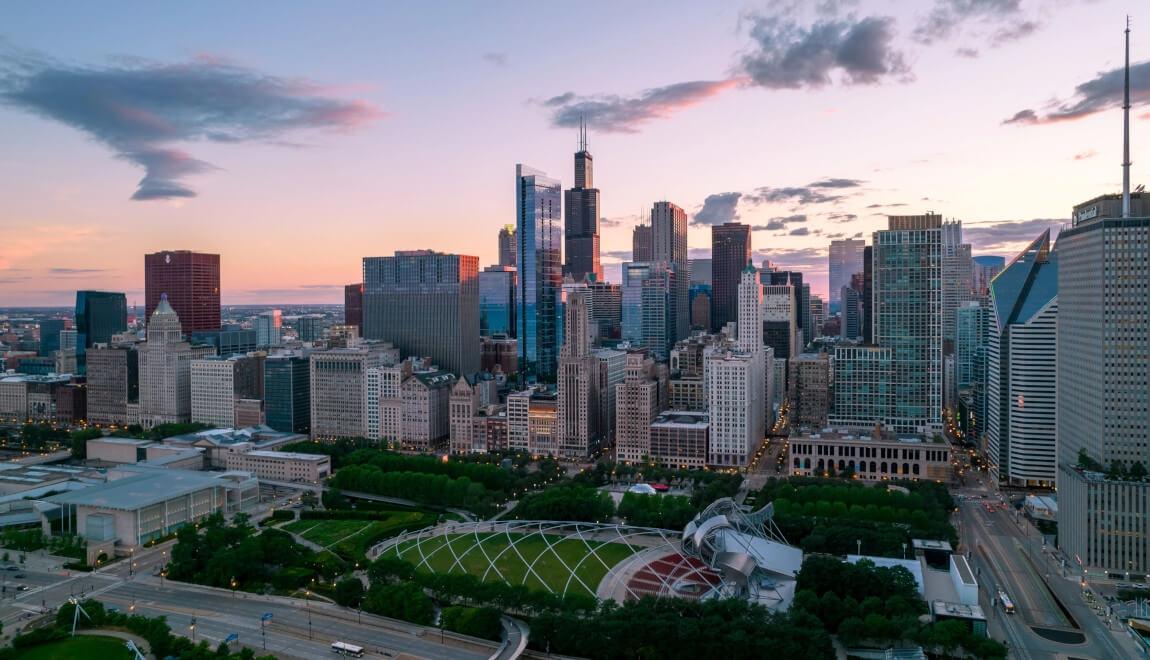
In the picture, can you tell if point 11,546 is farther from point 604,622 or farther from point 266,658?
point 604,622

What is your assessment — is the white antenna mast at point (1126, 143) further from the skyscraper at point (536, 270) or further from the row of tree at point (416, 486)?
the skyscraper at point (536, 270)

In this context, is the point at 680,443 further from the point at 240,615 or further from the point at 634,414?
the point at 240,615

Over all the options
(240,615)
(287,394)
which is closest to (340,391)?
(287,394)

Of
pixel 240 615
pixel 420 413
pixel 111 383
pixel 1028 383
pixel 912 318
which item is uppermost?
pixel 912 318

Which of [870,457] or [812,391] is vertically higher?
[812,391]

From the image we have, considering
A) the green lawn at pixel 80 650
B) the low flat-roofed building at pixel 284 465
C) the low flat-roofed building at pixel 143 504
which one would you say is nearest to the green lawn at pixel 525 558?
the green lawn at pixel 80 650

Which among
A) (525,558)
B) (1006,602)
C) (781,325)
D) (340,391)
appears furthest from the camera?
(781,325)

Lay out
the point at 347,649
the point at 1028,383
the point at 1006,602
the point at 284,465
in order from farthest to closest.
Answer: the point at 284,465 < the point at 1028,383 < the point at 1006,602 < the point at 347,649

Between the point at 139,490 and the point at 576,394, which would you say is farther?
the point at 576,394
